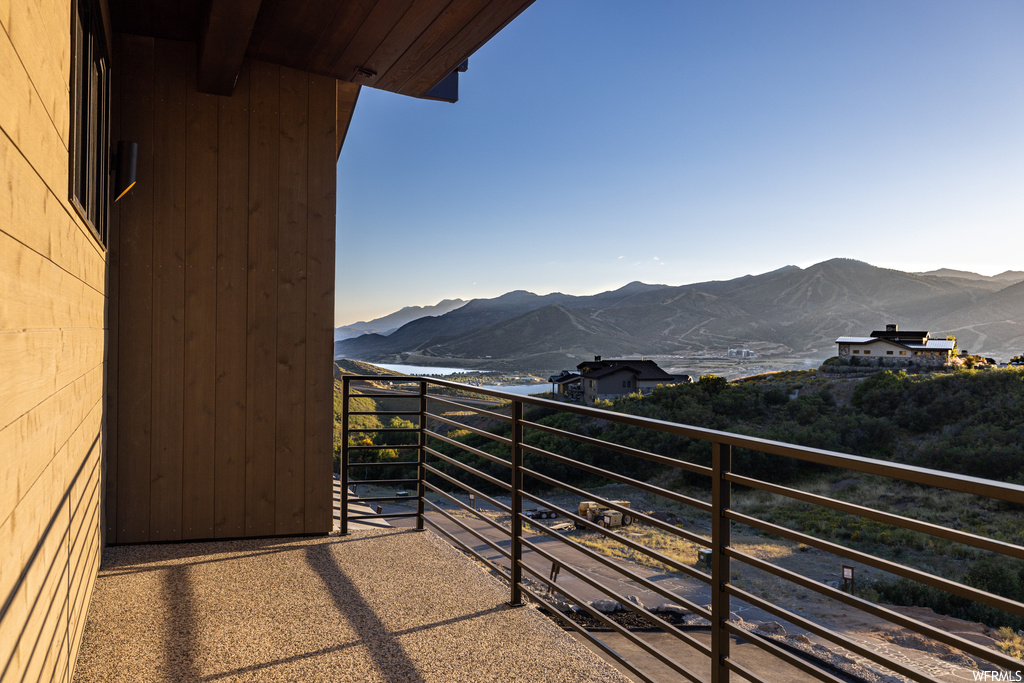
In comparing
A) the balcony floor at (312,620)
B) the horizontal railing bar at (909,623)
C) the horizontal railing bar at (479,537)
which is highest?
the horizontal railing bar at (909,623)

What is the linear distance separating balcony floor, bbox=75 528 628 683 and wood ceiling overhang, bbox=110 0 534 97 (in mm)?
2439

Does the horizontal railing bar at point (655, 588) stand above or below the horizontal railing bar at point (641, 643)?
above

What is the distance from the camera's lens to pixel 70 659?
1.84m

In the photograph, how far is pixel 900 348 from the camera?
40594 millimetres

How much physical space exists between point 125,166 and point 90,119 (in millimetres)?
731

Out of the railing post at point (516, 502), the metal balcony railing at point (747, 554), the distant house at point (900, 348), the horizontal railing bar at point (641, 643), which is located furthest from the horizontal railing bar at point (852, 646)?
the distant house at point (900, 348)

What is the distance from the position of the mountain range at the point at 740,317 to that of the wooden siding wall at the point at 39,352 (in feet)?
194

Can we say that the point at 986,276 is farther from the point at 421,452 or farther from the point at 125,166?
the point at 125,166

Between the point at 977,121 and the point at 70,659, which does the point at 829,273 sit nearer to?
the point at 977,121

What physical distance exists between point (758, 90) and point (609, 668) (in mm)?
56249

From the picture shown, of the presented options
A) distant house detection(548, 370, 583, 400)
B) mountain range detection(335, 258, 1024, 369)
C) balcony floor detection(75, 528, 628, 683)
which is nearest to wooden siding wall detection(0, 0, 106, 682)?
balcony floor detection(75, 528, 628, 683)

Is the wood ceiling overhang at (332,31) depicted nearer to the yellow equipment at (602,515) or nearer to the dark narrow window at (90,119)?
the dark narrow window at (90,119)

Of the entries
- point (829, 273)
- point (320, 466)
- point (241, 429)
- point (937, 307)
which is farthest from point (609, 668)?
point (829, 273)

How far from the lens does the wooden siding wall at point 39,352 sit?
0.88m
